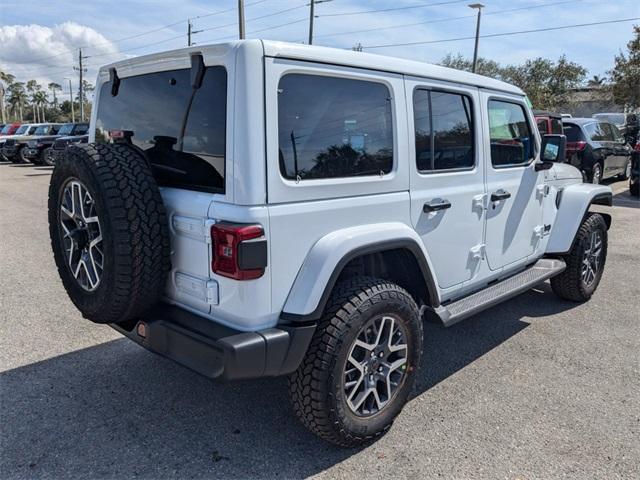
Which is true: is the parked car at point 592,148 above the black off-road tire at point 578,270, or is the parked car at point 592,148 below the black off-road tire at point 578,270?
above

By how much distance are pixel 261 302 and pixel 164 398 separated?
1349mm

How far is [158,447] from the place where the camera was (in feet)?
9.09

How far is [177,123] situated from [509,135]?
2.61 metres

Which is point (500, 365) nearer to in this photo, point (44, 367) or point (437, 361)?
point (437, 361)

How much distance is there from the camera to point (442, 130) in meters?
3.32

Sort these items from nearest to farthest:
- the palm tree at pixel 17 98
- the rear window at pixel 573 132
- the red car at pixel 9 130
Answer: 1. the rear window at pixel 573 132
2. the red car at pixel 9 130
3. the palm tree at pixel 17 98

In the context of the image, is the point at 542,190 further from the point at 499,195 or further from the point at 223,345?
the point at 223,345

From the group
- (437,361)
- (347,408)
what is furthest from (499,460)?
(437,361)

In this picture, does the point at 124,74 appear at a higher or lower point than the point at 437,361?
higher

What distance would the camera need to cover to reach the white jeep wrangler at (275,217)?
2.35 meters

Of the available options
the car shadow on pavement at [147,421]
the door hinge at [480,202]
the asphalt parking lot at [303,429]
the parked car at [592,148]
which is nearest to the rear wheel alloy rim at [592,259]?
the asphalt parking lot at [303,429]

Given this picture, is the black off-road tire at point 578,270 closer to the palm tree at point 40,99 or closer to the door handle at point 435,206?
the door handle at point 435,206

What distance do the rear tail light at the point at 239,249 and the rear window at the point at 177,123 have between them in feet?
0.77

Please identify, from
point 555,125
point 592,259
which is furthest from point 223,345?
point 555,125
